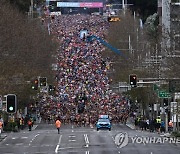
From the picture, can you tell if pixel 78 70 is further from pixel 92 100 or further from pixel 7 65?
pixel 7 65

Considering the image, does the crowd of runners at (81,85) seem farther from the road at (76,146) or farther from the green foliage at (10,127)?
the road at (76,146)

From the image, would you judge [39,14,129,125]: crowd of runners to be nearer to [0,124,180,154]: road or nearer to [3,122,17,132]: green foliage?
[3,122,17,132]: green foliage

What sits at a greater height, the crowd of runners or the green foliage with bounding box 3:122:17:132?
the crowd of runners

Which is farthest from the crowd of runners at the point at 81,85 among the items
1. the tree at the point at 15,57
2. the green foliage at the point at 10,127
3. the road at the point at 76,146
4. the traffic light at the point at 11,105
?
the traffic light at the point at 11,105

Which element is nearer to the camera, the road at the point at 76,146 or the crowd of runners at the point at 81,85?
the road at the point at 76,146

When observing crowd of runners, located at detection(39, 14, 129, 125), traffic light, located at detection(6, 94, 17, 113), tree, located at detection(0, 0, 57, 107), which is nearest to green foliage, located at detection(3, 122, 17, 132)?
tree, located at detection(0, 0, 57, 107)

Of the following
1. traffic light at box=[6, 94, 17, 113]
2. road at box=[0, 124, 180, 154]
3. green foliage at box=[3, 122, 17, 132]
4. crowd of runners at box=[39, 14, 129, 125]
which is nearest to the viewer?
traffic light at box=[6, 94, 17, 113]

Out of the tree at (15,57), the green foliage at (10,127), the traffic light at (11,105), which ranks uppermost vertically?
the tree at (15,57)

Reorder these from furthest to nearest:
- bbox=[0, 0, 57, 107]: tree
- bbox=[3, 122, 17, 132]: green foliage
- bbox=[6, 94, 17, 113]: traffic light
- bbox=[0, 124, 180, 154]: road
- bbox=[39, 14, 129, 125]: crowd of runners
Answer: bbox=[39, 14, 129, 125]: crowd of runners → bbox=[3, 122, 17, 132]: green foliage → bbox=[0, 0, 57, 107]: tree → bbox=[0, 124, 180, 154]: road → bbox=[6, 94, 17, 113]: traffic light

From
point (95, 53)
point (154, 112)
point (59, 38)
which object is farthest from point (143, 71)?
point (59, 38)

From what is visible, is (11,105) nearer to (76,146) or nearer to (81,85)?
(76,146)

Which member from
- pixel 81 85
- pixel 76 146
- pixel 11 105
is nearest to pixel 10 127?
pixel 76 146

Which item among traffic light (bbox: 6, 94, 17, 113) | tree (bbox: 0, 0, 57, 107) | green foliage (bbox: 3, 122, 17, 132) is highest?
tree (bbox: 0, 0, 57, 107)
